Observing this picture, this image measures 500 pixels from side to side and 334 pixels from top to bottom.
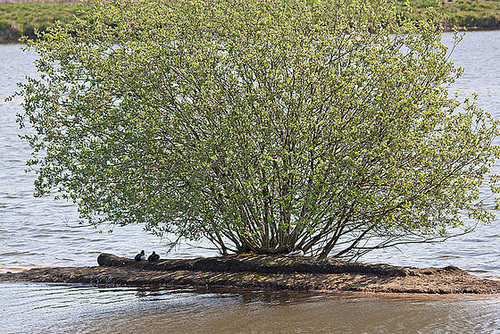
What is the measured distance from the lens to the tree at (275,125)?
14281mm

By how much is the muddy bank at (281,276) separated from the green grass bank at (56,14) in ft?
178

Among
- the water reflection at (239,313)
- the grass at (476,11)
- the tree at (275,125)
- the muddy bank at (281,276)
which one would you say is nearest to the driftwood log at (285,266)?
the muddy bank at (281,276)

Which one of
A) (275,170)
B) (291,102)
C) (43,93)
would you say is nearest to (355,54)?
(291,102)

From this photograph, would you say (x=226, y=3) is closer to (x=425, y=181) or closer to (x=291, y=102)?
(x=291, y=102)

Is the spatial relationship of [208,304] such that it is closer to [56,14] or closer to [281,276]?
[281,276]

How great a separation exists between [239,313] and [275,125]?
418 cm

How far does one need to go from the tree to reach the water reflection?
1707mm

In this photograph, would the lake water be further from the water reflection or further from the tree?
the tree

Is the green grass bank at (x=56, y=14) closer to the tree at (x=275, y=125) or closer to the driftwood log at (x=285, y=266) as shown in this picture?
the tree at (x=275, y=125)

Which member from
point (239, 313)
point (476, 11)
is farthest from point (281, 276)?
point (476, 11)

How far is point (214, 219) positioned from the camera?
1548cm

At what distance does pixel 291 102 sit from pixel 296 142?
34.3 inches

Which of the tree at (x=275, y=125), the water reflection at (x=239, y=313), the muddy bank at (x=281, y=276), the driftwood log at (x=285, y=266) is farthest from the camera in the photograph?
the driftwood log at (x=285, y=266)

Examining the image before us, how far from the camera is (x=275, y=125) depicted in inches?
574
